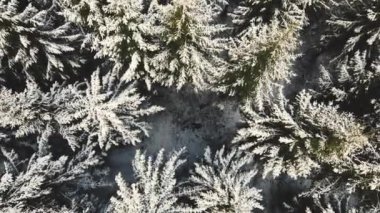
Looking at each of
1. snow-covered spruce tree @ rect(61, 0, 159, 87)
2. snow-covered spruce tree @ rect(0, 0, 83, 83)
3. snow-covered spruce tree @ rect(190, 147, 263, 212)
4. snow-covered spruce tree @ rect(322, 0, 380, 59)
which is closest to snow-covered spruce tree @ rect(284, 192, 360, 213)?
snow-covered spruce tree @ rect(190, 147, 263, 212)

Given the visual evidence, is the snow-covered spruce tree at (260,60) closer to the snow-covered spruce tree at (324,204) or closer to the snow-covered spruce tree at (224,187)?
the snow-covered spruce tree at (224,187)

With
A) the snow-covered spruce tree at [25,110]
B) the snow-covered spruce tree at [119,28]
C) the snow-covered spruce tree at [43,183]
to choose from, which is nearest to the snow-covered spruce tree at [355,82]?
the snow-covered spruce tree at [119,28]

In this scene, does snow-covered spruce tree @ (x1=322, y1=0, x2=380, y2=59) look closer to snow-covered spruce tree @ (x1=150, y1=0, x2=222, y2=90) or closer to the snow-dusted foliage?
the snow-dusted foliage

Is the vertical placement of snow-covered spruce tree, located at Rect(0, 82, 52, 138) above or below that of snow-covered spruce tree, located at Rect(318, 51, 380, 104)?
below

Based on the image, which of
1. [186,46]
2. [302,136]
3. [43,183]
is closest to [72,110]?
[43,183]

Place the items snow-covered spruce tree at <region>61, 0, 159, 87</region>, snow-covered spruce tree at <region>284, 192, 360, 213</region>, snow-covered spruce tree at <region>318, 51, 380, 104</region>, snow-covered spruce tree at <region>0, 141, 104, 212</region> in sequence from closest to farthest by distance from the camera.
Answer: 1. snow-covered spruce tree at <region>61, 0, 159, 87</region>
2. snow-covered spruce tree at <region>0, 141, 104, 212</region>
3. snow-covered spruce tree at <region>318, 51, 380, 104</region>
4. snow-covered spruce tree at <region>284, 192, 360, 213</region>

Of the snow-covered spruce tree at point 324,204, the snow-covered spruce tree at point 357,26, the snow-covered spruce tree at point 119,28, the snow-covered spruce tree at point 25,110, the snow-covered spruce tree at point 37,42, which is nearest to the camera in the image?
the snow-covered spruce tree at point 119,28
